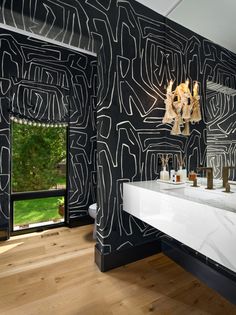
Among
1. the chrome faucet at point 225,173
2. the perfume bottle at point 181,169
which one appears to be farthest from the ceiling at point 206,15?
the perfume bottle at point 181,169

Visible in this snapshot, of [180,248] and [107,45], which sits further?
[180,248]

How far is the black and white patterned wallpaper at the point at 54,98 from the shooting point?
9.00ft

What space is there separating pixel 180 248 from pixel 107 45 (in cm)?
228

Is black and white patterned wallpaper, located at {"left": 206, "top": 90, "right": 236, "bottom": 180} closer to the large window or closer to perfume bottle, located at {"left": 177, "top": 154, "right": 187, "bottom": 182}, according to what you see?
perfume bottle, located at {"left": 177, "top": 154, "right": 187, "bottom": 182}

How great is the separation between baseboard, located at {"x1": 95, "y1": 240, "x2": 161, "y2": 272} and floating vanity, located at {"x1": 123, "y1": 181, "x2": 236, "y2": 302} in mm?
544

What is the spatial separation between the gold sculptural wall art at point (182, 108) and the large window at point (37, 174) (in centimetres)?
182

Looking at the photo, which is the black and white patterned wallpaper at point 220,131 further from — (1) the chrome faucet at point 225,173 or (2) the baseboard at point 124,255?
(2) the baseboard at point 124,255

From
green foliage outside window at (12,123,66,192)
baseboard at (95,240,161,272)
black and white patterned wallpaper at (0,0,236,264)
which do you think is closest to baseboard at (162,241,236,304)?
baseboard at (95,240,161,272)

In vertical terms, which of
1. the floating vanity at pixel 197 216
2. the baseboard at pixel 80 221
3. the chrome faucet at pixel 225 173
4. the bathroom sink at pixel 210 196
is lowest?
the baseboard at pixel 80 221

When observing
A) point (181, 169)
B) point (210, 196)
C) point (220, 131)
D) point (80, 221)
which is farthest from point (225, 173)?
point (80, 221)

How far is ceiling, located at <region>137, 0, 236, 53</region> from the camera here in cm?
162

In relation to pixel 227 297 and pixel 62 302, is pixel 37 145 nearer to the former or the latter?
pixel 62 302

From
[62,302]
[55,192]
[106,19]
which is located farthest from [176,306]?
[106,19]

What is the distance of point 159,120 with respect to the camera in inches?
92.8
